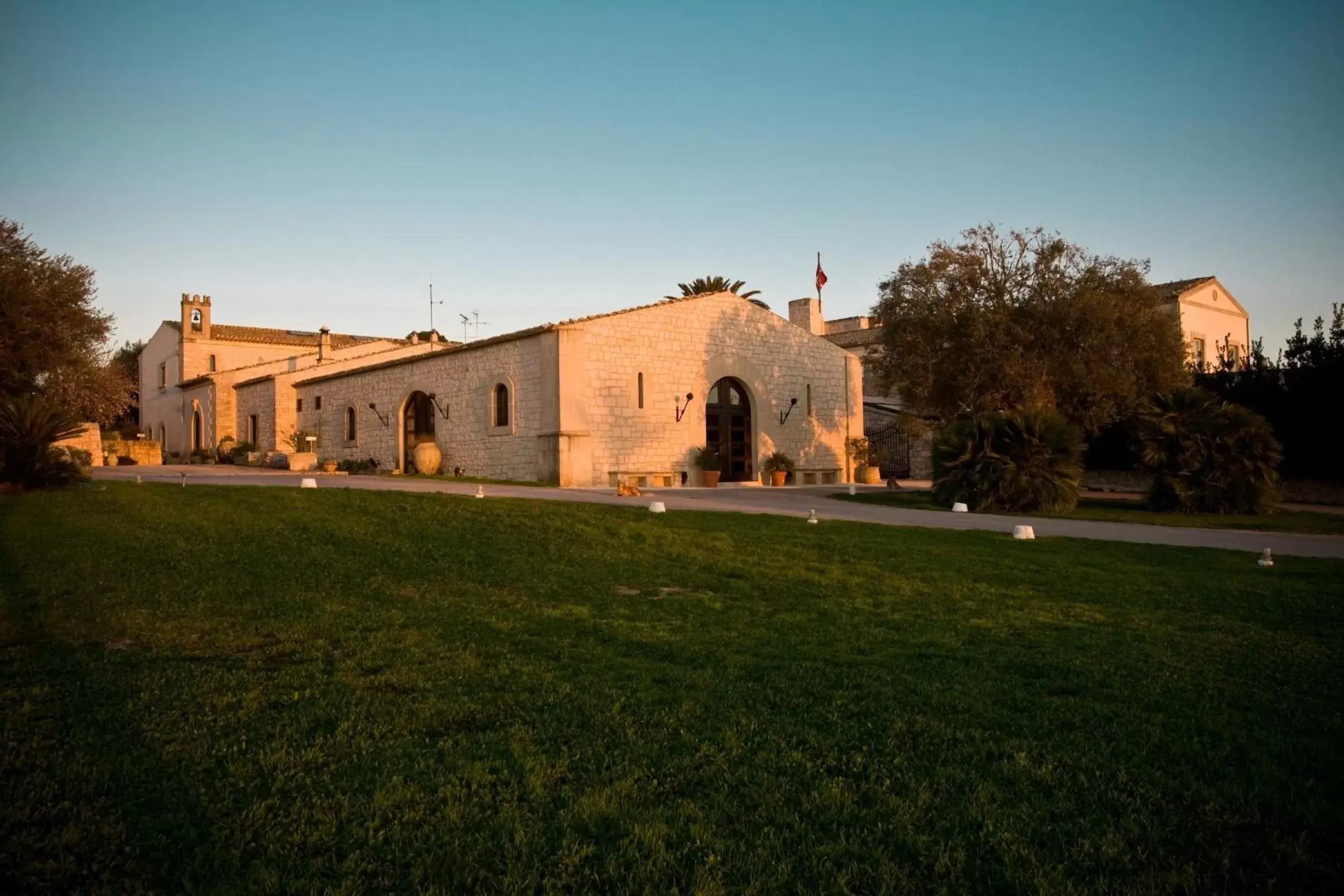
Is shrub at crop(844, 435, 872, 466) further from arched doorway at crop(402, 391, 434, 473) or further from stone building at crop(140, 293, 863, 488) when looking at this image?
arched doorway at crop(402, 391, 434, 473)

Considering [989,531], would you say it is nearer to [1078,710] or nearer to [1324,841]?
[1078,710]

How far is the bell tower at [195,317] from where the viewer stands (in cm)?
4847

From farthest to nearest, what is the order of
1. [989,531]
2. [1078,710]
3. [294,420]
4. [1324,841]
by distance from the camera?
[294,420], [989,531], [1078,710], [1324,841]

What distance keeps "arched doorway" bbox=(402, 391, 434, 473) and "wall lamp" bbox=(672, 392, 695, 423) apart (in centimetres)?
890

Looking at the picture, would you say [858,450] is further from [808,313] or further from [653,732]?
[653,732]

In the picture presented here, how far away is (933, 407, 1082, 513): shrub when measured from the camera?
18.7 m

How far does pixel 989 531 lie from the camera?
14.0 metres

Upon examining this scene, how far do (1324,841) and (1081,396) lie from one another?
23.5 meters

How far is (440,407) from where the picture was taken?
30219mm

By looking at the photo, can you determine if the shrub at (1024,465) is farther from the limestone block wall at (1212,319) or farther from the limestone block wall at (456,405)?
the limestone block wall at (1212,319)

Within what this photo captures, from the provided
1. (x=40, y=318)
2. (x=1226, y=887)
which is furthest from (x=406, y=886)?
(x=40, y=318)

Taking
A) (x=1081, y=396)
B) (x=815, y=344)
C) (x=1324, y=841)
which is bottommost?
(x=1324, y=841)

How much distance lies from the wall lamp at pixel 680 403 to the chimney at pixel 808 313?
10.3 metres

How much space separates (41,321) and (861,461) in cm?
2602
